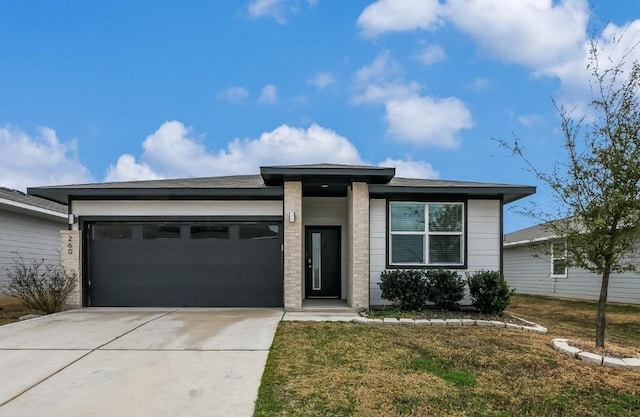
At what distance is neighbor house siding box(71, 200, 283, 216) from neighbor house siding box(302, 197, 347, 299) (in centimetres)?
133

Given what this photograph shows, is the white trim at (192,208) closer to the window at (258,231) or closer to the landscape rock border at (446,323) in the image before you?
the window at (258,231)

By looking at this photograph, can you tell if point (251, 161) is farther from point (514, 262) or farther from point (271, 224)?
point (514, 262)

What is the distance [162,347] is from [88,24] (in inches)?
385

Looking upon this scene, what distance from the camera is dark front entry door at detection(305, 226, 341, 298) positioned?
11789mm

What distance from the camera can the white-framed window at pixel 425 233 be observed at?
10.4m

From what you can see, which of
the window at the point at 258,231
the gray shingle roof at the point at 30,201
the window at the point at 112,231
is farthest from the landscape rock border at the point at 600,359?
the gray shingle roof at the point at 30,201

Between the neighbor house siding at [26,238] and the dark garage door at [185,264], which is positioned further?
the neighbor house siding at [26,238]

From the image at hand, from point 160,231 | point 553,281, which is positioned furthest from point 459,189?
point 553,281

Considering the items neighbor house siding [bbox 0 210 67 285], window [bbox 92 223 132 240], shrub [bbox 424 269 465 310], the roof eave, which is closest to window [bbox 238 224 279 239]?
the roof eave

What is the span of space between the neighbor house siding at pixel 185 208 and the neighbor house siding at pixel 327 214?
1330mm

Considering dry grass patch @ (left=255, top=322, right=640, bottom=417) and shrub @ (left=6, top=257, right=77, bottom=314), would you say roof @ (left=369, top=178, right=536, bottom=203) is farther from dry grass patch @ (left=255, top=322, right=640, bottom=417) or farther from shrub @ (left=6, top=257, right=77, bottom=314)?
shrub @ (left=6, top=257, right=77, bottom=314)

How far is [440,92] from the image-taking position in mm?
13781

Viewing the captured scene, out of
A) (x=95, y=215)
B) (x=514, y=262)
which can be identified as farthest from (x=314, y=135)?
(x=514, y=262)

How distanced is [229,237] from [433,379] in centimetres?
679
